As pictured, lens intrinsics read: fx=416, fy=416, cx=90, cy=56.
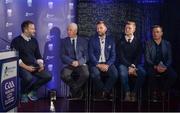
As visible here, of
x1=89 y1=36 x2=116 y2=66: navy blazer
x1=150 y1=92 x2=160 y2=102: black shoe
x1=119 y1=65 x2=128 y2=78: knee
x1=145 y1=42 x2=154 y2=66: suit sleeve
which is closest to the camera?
x1=119 y1=65 x2=128 y2=78: knee

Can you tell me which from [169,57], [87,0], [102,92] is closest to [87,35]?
[87,0]

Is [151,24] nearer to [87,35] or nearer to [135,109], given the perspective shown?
[87,35]

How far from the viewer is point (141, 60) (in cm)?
775

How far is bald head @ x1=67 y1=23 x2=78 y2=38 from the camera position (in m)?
7.42

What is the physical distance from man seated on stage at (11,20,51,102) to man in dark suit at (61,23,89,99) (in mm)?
417

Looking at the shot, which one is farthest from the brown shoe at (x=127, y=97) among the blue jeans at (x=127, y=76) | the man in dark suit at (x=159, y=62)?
the man in dark suit at (x=159, y=62)

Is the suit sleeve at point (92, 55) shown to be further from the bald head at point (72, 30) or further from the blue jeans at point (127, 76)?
the blue jeans at point (127, 76)

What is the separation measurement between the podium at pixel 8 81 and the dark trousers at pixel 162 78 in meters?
2.86

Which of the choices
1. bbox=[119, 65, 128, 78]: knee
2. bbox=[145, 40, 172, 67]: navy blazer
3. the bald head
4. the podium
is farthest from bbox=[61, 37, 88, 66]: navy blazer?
the podium

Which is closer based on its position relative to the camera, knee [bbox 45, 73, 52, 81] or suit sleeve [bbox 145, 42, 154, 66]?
suit sleeve [bbox 145, 42, 154, 66]

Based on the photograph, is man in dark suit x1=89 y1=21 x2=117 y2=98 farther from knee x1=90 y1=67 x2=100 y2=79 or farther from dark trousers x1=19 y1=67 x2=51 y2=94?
dark trousers x1=19 y1=67 x2=51 y2=94

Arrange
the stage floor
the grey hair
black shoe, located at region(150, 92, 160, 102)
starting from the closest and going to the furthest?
the stage floor, the grey hair, black shoe, located at region(150, 92, 160, 102)

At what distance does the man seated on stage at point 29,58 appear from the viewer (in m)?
7.25

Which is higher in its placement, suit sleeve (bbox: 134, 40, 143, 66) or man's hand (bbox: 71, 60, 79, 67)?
suit sleeve (bbox: 134, 40, 143, 66)
